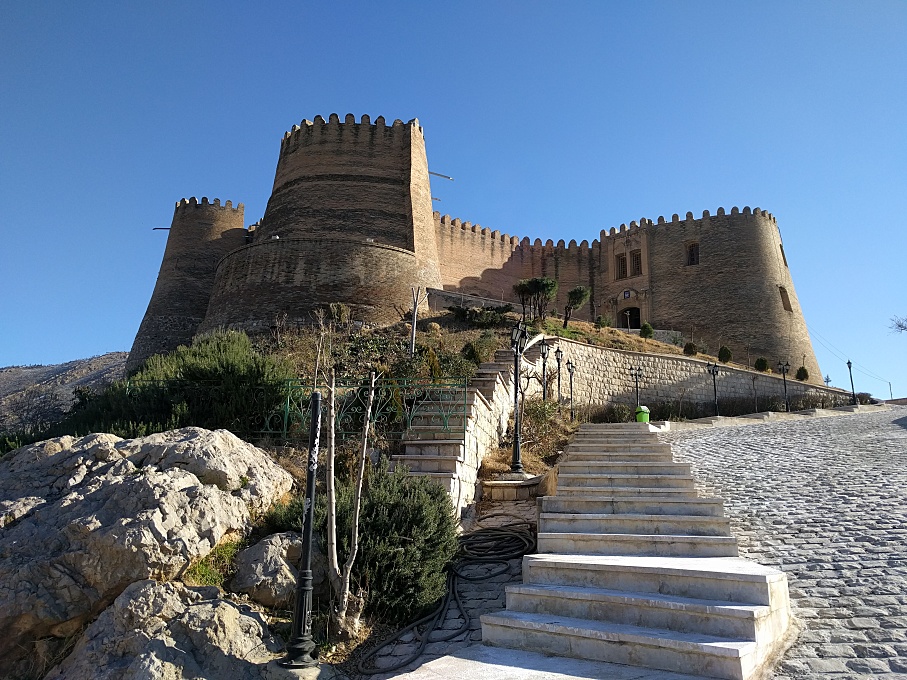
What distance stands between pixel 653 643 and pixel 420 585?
6.92 feet

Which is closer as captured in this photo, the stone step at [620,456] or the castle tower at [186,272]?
the stone step at [620,456]

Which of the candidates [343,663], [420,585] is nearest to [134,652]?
[343,663]

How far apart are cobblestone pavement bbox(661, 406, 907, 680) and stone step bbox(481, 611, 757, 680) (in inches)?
13.1

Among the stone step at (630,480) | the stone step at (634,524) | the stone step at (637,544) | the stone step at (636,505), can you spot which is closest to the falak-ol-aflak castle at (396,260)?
the stone step at (630,480)

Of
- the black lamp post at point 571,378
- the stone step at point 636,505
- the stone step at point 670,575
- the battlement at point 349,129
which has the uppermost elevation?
the battlement at point 349,129

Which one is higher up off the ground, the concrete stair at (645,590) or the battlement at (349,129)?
the battlement at (349,129)

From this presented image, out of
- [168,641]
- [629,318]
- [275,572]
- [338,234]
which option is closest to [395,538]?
[275,572]

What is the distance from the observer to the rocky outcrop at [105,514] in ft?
16.3

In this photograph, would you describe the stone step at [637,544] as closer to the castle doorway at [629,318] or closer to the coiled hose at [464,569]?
the coiled hose at [464,569]

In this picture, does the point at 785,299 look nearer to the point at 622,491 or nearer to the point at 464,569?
the point at 622,491

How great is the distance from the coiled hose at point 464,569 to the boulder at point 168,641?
0.81 metres

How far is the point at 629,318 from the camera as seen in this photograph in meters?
34.3

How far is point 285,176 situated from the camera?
2720 centimetres

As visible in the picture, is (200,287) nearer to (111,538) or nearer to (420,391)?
(420,391)
